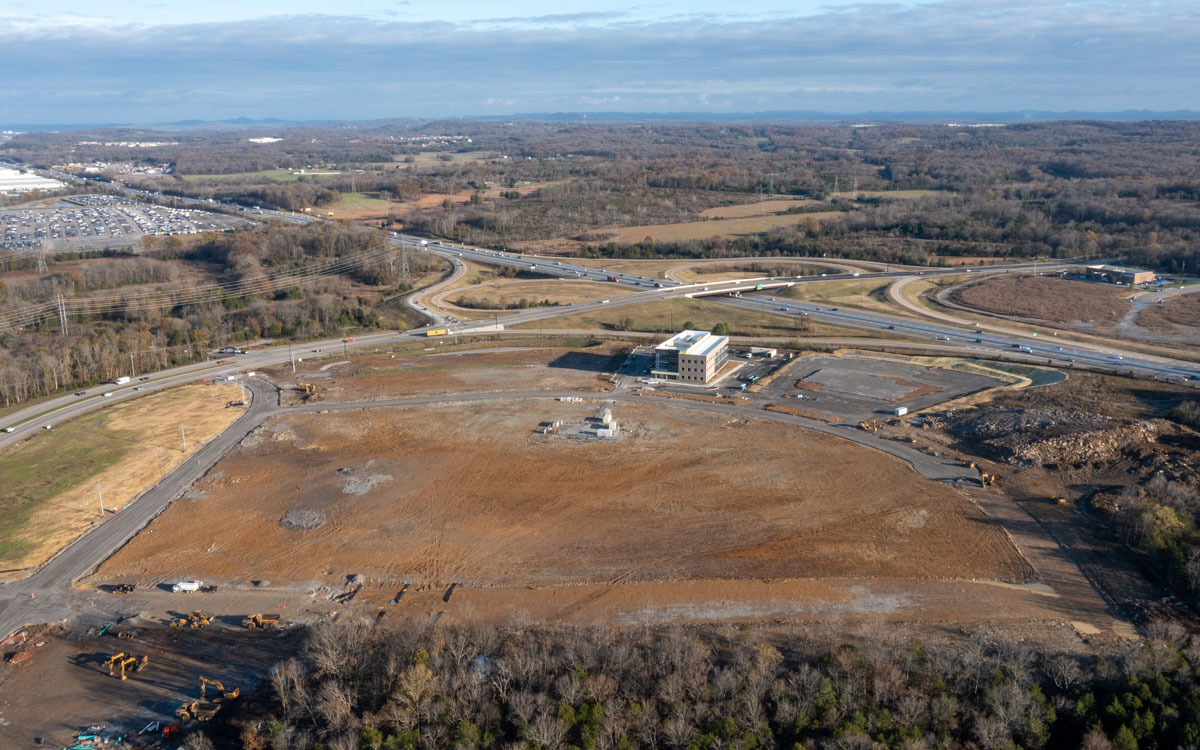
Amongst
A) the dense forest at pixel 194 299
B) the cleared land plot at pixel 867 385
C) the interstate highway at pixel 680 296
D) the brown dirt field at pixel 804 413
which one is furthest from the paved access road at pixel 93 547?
the cleared land plot at pixel 867 385

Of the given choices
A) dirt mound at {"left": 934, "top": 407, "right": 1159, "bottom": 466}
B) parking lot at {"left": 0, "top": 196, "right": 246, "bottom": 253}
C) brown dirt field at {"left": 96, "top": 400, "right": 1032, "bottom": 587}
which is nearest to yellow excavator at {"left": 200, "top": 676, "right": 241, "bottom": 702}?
brown dirt field at {"left": 96, "top": 400, "right": 1032, "bottom": 587}

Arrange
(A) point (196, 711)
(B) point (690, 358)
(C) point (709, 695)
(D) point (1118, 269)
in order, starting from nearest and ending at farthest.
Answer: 1. (C) point (709, 695)
2. (A) point (196, 711)
3. (B) point (690, 358)
4. (D) point (1118, 269)

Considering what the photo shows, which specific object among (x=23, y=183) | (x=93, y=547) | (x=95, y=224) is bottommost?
(x=93, y=547)

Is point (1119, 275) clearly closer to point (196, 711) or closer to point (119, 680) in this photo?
point (196, 711)

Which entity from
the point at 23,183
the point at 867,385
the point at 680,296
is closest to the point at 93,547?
the point at 867,385

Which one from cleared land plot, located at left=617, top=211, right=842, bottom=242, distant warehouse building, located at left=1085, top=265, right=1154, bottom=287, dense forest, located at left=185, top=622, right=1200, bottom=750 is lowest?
dense forest, located at left=185, top=622, right=1200, bottom=750

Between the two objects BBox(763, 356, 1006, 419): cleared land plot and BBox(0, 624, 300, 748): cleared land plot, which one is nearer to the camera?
BBox(0, 624, 300, 748): cleared land plot

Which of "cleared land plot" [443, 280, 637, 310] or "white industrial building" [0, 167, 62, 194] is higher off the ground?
"white industrial building" [0, 167, 62, 194]

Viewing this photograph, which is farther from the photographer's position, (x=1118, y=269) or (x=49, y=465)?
(x=1118, y=269)

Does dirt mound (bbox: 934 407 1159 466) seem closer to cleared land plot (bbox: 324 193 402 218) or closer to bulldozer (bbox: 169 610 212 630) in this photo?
bulldozer (bbox: 169 610 212 630)
